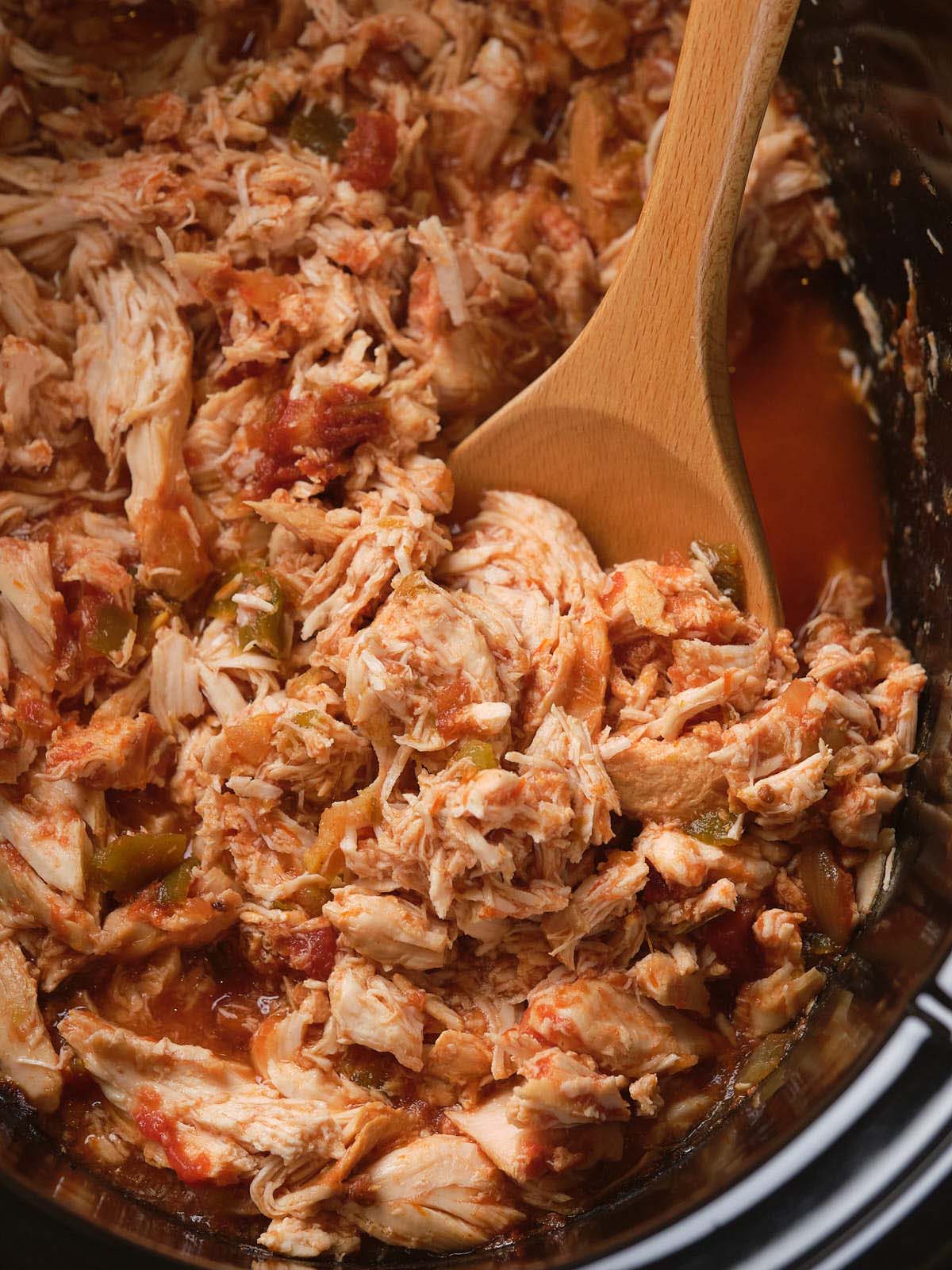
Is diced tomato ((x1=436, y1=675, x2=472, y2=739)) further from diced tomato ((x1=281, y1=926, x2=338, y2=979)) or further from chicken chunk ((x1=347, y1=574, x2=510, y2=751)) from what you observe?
diced tomato ((x1=281, y1=926, x2=338, y2=979))

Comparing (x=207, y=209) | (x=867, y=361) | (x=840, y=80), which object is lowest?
(x=207, y=209)

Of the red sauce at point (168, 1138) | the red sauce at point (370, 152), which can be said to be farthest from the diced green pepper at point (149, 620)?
the red sauce at point (370, 152)

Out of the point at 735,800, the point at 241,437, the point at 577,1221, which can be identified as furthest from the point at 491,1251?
the point at 241,437

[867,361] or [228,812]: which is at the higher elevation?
[867,361]

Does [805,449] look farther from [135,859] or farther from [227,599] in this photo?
[135,859]

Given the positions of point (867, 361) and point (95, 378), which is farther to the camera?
point (867, 361)

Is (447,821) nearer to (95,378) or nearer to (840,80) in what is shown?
(95,378)

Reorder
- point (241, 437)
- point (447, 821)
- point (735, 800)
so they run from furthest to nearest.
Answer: point (241, 437) < point (735, 800) < point (447, 821)

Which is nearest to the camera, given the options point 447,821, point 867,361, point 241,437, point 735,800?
point 447,821
